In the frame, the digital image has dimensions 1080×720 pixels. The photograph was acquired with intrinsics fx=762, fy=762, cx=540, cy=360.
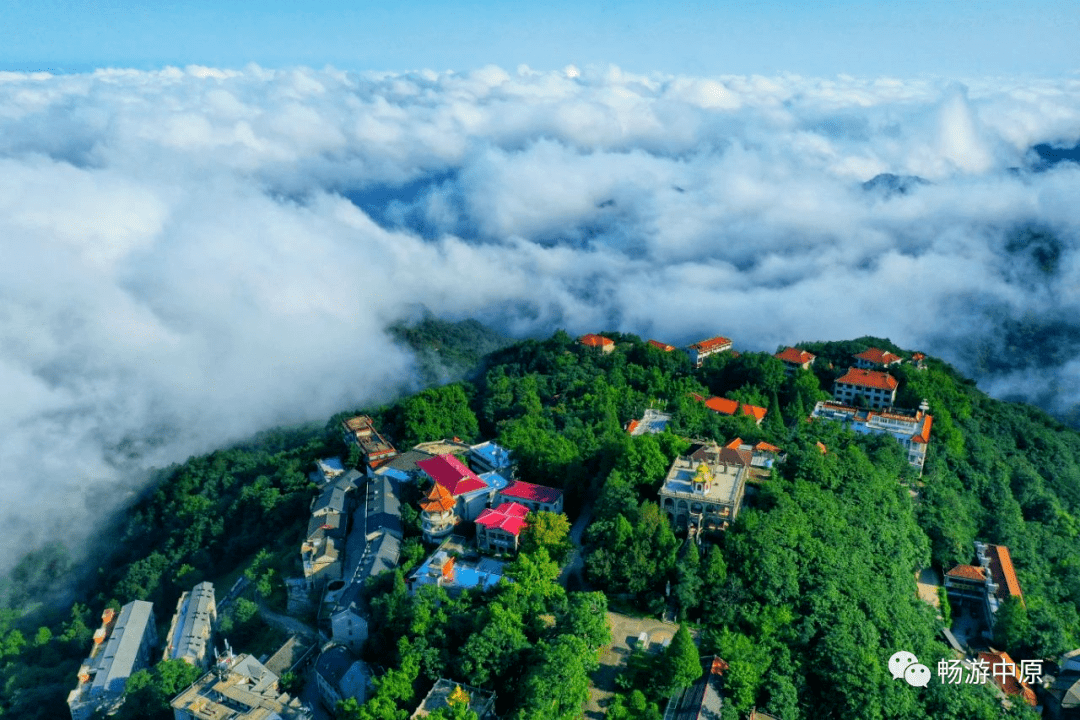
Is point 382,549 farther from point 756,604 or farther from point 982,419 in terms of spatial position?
point 982,419

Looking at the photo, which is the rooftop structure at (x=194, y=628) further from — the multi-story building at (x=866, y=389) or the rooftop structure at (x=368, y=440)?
the multi-story building at (x=866, y=389)

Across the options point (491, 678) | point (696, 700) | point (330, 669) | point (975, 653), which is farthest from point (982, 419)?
point (330, 669)

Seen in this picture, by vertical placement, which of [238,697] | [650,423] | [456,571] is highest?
[456,571]

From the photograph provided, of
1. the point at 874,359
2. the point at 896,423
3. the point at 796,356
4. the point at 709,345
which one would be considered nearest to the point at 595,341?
the point at 709,345

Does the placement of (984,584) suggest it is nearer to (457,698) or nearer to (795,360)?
(795,360)

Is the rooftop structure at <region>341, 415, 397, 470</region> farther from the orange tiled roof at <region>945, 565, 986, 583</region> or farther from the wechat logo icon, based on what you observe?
the orange tiled roof at <region>945, 565, 986, 583</region>

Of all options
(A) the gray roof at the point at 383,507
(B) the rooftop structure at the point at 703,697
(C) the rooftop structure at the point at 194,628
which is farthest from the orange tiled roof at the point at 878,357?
(C) the rooftop structure at the point at 194,628

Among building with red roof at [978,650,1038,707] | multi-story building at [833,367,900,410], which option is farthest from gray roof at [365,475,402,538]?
multi-story building at [833,367,900,410]
